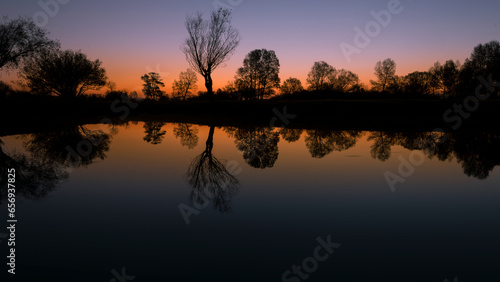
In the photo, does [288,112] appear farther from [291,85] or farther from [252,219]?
[291,85]

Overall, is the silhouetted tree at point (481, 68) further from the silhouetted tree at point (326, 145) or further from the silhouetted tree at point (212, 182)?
the silhouetted tree at point (212, 182)

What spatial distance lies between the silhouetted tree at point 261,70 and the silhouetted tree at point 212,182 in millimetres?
69294

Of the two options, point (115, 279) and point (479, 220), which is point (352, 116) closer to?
point (479, 220)

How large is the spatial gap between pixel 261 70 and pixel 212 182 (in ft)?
243

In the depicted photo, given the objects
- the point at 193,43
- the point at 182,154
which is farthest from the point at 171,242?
the point at 193,43

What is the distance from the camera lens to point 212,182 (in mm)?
9062

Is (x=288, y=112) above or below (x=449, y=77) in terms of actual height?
below

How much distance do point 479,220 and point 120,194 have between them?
8.30 m

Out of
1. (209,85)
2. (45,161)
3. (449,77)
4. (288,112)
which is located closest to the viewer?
(45,161)

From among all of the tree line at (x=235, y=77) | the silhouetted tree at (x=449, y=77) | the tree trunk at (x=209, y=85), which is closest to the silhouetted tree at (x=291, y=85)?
the tree line at (x=235, y=77)

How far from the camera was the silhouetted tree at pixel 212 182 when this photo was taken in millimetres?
7375

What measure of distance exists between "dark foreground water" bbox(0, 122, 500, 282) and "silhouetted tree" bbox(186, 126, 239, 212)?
0.04 m

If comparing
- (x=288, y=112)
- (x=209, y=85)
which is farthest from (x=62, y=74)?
(x=288, y=112)

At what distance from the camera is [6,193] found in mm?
7570
